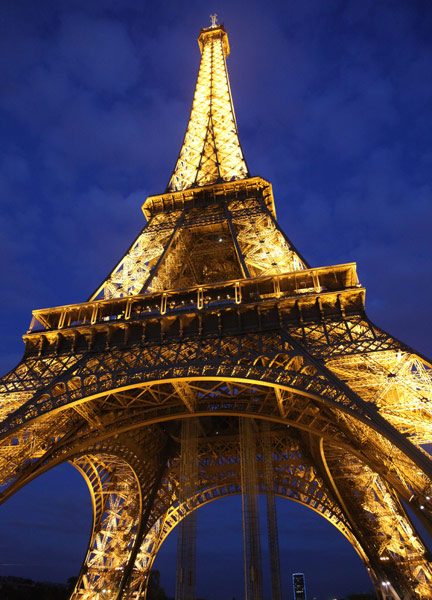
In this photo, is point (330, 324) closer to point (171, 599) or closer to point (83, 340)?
point (83, 340)

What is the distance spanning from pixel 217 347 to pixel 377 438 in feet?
18.8

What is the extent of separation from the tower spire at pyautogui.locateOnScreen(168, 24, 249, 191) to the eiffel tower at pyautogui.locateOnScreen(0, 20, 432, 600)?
0.24 m

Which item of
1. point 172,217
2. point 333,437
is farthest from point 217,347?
point 172,217

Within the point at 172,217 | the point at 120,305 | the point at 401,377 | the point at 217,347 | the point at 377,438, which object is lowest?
the point at 377,438

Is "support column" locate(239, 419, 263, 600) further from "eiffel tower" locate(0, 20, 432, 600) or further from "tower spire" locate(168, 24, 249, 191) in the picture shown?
"tower spire" locate(168, 24, 249, 191)

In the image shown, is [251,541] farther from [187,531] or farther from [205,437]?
[205,437]

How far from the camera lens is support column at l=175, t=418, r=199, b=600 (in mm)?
16469

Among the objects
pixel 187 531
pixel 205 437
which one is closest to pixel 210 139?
pixel 205 437

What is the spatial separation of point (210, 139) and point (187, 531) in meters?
24.2

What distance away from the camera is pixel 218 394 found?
17359 millimetres

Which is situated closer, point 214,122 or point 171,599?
point 214,122

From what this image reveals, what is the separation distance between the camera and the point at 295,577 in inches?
1583

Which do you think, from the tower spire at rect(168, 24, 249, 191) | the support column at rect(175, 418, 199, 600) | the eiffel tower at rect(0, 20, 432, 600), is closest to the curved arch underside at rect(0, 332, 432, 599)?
the eiffel tower at rect(0, 20, 432, 600)

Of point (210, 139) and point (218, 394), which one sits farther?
point (210, 139)
